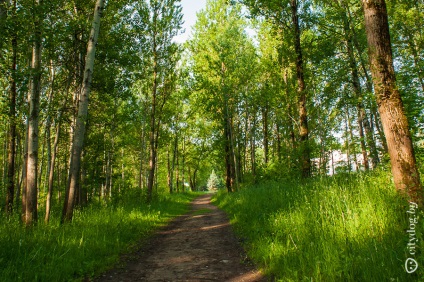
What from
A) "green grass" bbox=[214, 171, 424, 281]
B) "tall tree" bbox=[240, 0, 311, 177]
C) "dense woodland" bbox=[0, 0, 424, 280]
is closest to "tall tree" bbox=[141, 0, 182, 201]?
"dense woodland" bbox=[0, 0, 424, 280]

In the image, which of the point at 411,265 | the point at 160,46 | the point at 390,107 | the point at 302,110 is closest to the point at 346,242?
the point at 411,265

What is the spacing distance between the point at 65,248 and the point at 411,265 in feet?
19.1

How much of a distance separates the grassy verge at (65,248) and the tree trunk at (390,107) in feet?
18.1

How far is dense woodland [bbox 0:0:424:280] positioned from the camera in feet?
21.3

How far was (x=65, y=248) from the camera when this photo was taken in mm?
5328

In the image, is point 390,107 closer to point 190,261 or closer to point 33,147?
point 190,261

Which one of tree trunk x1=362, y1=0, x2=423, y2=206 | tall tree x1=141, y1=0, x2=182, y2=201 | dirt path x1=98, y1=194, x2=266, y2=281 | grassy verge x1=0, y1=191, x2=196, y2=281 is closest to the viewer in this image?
tree trunk x1=362, y1=0, x2=423, y2=206

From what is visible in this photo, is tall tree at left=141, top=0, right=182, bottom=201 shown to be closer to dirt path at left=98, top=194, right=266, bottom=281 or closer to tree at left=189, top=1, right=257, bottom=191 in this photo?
tree at left=189, top=1, right=257, bottom=191

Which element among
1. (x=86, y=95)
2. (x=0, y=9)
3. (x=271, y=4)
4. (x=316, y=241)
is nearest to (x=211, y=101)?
(x=271, y=4)

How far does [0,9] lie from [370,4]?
7.49m

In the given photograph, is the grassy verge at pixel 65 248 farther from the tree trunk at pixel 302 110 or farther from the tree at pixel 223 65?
the tree at pixel 223 65

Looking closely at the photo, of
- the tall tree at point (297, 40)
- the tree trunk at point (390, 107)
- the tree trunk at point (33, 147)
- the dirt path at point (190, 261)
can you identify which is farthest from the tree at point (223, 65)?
the tree trunk at point (390, 107)

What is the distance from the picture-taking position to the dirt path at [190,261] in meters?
4.93

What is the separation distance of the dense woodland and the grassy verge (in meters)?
1.29
